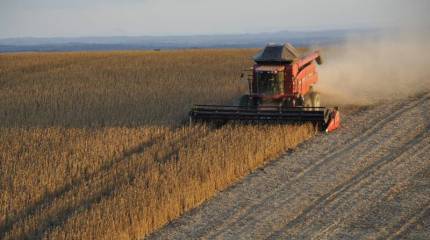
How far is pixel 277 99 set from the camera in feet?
50.6

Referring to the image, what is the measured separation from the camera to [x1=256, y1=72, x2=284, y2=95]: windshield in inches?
589

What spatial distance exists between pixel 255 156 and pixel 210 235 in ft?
12.0

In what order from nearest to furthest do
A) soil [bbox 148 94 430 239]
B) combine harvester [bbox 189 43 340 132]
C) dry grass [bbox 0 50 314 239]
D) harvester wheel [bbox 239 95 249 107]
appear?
soil [bbox 148 94 430 239]
dry grass [bbox 0 50 314 239]
combine harvester [bbox 189 43 340 132]
harvester wheel [bbox 239 95 249 107]

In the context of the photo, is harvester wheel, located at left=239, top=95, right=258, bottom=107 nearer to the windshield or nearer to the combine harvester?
the combine harvester

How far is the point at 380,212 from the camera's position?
8.09 metres

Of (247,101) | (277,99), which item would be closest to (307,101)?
(277,99)

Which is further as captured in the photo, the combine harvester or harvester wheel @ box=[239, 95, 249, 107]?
harvester wheel @ box=[239, 95, 249, 107]

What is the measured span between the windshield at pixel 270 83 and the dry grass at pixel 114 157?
77.9 inches

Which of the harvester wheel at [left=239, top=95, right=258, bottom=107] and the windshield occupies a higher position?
the windshield

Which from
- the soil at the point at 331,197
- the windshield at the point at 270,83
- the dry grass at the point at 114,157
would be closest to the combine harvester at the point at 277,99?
the windshield at the point at 270,83

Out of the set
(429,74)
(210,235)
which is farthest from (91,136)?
(429,74)

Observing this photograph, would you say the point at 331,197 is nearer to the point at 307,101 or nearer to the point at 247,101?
the point at 247,101

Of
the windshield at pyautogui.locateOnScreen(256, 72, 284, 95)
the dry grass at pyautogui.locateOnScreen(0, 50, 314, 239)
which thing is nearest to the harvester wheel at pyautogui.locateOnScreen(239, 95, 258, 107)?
the windshield at pyautogui.locateOnScreen(256, 72, 284, 95)

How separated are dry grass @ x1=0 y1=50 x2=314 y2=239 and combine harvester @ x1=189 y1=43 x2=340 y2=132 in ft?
1.60
